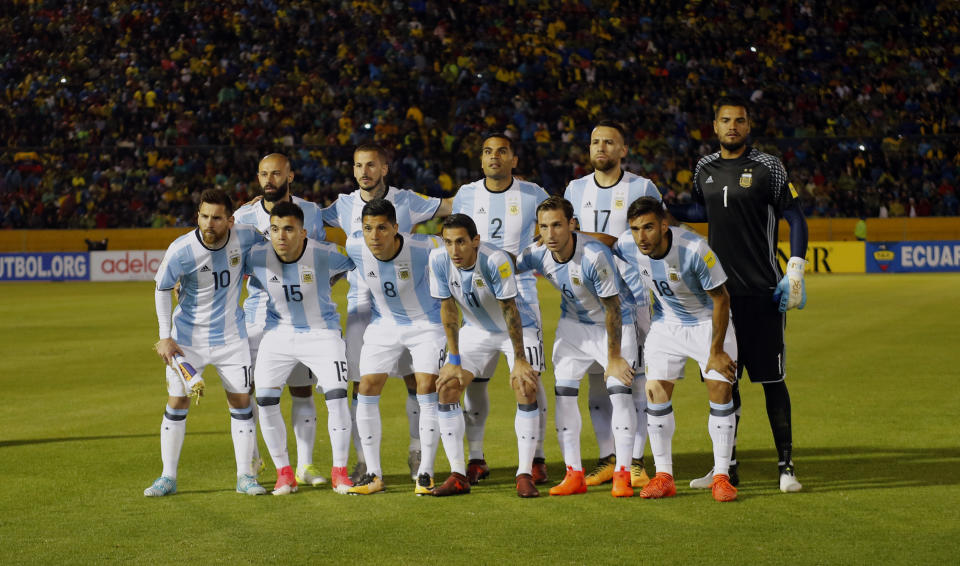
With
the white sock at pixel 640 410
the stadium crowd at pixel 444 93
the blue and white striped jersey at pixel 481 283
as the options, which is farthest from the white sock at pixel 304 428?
the stadium crowd at pixel 444 93

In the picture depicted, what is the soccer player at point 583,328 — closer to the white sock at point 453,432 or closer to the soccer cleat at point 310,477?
the white sock at point 453,432

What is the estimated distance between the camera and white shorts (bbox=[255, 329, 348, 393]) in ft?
24.8

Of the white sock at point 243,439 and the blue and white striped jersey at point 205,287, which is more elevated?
the blue and white striped jersey at point 205,287

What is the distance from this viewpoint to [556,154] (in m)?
32.6

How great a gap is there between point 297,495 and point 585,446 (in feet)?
8.94

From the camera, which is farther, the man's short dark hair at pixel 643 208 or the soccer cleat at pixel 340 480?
the soccer cleat at pixel 340 480

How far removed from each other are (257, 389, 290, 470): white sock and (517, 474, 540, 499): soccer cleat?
1.59m

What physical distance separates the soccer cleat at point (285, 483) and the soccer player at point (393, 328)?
1.39 ft

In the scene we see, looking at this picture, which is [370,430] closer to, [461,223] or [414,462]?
[414,462]

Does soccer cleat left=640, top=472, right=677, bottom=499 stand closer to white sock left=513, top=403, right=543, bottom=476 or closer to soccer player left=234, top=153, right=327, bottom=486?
white sock left=513, top=403, right=543, bottom=476

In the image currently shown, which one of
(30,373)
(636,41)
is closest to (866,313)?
(30,373)

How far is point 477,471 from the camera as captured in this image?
25.7 ft

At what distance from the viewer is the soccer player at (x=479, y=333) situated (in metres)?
7.25

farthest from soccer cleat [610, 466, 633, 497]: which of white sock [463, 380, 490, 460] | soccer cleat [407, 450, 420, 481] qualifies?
soccer cleat [407, 450, 420, 481]
